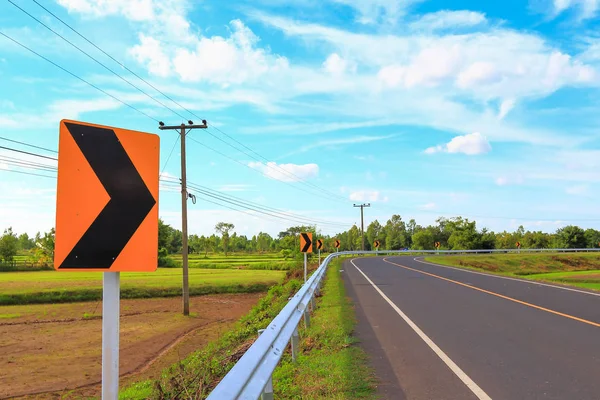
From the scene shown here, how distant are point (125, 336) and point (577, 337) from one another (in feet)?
75.7

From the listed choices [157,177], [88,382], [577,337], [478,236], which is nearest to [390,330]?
[577,337]

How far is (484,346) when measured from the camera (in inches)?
313

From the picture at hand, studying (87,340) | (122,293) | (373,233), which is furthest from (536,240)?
(87,340)

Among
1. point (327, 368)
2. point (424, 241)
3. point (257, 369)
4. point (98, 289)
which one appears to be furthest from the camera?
point (424, 241)

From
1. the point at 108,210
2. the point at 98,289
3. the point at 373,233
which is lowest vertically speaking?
the point at 98,289

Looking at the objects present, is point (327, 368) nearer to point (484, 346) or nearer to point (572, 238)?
point (484, 346)

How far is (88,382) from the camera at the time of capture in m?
15.9

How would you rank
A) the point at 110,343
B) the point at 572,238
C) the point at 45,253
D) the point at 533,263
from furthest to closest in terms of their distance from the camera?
the point at 572,238 < the point at 45,253 < the point at 533,263 < the point at 110,343

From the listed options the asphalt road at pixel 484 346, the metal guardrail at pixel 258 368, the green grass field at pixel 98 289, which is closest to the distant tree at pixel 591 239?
the green grass field at pixel 98 289

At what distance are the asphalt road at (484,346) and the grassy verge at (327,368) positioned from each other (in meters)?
0.27

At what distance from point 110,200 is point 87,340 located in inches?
994

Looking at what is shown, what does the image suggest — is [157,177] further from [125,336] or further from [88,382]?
[125,336]

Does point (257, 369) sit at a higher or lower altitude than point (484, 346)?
higher

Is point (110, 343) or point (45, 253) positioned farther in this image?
point (45, 253)
